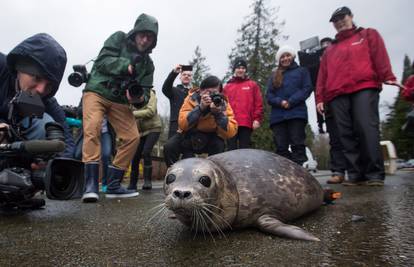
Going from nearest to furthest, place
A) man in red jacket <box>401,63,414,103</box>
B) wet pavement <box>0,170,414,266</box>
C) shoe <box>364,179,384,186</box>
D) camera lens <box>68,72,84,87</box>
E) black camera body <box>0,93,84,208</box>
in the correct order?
wet pavement <box>0,170,414,266</box> → black camera body <box>0,93,84,208</box> → man in red jacket <box>401,63,414,103</box> → camera lens <box>68,72,84,87</box> → shoe <box>364,179,384,186</box>

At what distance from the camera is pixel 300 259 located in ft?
4.50

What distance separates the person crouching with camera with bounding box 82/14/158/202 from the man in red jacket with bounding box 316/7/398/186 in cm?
254

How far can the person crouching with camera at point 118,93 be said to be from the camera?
3.69 meters

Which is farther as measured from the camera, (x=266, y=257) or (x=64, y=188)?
(x=64, y=188)

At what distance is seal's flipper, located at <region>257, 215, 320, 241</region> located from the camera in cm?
169

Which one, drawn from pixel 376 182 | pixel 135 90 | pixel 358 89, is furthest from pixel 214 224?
pixel 358 89

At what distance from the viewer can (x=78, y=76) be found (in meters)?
3.84

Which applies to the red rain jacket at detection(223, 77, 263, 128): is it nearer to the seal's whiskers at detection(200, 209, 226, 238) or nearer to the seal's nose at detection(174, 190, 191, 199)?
the seal's whiskers at detection(200, 209, 226, 238)

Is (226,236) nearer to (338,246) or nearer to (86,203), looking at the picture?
(338,246)

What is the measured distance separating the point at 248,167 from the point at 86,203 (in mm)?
2056

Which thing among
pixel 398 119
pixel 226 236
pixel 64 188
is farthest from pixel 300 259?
pixel 398 119

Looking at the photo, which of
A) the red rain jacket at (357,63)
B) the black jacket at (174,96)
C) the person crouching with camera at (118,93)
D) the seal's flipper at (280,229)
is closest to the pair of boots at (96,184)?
the person crouching with camera at (118,93)

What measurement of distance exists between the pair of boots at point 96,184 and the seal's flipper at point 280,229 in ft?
7.33

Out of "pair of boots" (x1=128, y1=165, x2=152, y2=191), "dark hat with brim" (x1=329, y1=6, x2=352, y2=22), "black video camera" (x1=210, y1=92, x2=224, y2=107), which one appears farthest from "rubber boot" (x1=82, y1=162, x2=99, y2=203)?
"dark hat with brim" (x1=329, y1=6, x2=352, y2=22)
